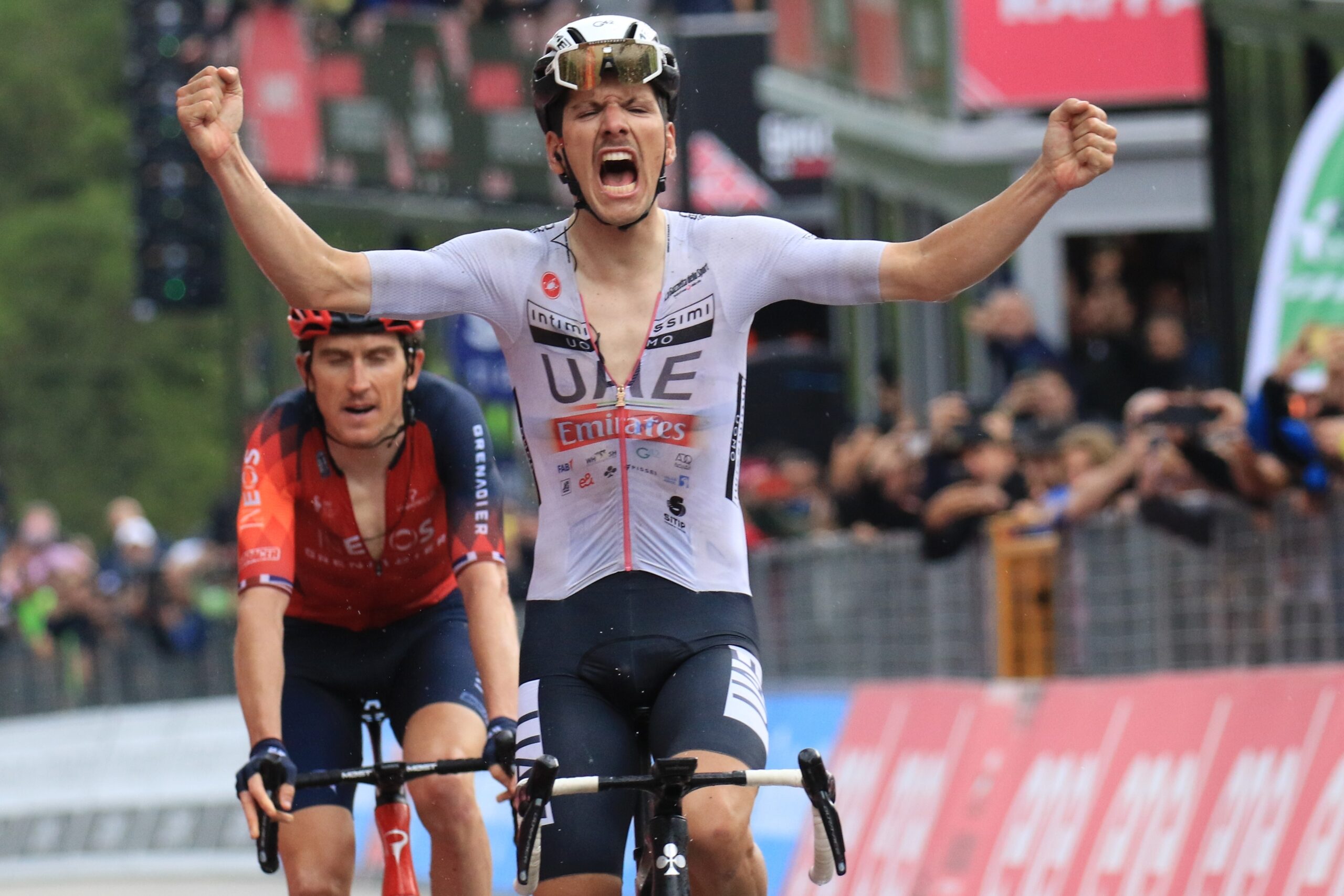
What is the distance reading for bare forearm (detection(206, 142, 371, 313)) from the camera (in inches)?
234

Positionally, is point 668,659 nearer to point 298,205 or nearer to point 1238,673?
point 1238,673

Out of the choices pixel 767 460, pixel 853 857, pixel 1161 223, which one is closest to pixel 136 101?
pixel 767 460

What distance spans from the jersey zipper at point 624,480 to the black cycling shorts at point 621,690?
0.05 metres

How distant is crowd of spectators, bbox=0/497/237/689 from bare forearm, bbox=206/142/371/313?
14.5 metres

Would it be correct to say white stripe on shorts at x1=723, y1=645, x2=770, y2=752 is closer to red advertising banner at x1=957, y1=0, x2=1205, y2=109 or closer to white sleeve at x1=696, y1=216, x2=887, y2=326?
white sleeve at x1=696, y1=216, x2=887, y2=326

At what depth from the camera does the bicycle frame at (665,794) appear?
5695 mm

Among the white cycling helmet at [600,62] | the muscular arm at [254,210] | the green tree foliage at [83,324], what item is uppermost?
the white cycling helmet at [600,62]

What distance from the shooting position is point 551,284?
6305mm

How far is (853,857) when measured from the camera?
11.8 metres

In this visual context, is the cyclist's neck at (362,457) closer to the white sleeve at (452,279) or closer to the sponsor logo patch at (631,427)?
the white sleeve at (452,279)

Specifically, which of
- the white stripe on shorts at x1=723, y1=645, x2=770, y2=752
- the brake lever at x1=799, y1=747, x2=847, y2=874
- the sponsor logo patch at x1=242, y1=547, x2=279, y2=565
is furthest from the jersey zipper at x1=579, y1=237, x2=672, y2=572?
the sponsor logo patch at x1=242, y1=547, x2=279, y2=565

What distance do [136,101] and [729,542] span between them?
76.4 feet

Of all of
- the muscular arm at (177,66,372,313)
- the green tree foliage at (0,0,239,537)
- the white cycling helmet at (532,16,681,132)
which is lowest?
the green tree foliage at (0,0,239,537)

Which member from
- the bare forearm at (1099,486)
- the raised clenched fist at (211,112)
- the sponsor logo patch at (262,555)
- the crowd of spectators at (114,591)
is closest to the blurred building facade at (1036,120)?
the bare forearm at (1099,486)
